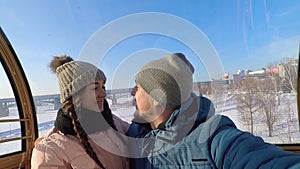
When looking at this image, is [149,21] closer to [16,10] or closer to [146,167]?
[146,167]

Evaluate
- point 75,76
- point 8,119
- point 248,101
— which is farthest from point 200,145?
point 8,119

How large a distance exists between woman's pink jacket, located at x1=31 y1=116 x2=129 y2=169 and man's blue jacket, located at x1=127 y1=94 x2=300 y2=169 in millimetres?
78

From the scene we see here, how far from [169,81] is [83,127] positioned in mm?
445

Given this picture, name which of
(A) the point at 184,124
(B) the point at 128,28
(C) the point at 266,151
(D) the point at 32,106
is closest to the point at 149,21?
(B) the point at 128,28

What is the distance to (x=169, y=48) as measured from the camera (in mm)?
1450

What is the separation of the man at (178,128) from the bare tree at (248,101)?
3.89 feet

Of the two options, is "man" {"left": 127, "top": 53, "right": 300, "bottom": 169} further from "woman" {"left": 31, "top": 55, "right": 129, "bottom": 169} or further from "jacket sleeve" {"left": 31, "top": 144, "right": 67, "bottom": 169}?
"jacket sleeve" {"left": 31, "top": 144, "right": 67, "bottom": 169}

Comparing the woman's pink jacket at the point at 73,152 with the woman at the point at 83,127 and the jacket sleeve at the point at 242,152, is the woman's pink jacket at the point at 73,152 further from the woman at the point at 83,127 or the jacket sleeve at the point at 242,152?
the jacket sleeve at the point at 242,152

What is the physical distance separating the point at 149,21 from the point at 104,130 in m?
0.58

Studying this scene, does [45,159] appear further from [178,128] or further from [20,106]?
[20,106]

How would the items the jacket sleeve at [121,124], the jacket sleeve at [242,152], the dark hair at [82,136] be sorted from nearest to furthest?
the jacket sleeve at [242,152] < the dark hair at [82,136] < the jacket sleeve at [121,124]

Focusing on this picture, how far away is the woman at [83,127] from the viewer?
1224 millimetres

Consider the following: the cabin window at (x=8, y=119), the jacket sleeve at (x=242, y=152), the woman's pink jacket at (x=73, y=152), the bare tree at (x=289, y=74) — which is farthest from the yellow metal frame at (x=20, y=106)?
the bare tree at (x=289, y=74)

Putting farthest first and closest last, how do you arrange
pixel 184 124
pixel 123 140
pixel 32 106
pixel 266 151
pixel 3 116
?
1. pixel 32 106
2. pixel 3 116
3. pixel 123 140
4. pixel 184 124
5. pixel 266 151
